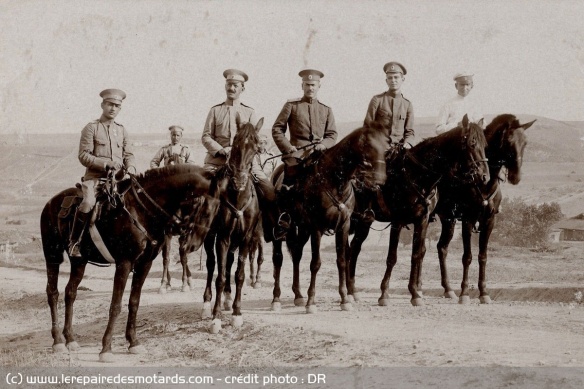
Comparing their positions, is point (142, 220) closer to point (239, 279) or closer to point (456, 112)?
point (239, 279)

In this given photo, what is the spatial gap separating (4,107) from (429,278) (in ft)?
47.7

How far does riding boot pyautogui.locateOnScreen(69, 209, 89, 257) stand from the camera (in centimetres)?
828

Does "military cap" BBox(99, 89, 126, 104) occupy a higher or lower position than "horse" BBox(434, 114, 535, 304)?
higher

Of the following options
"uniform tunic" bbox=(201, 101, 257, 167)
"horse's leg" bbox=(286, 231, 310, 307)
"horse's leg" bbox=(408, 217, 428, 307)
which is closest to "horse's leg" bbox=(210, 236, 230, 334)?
"uniform tunic" bbox=(201, 101, 257, 167)

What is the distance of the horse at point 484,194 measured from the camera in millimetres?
10125

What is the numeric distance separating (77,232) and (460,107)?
7.22 meters

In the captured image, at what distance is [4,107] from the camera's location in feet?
64.1

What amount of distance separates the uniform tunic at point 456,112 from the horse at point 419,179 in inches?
57.8

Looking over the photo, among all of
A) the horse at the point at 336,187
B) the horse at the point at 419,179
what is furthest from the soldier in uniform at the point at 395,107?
the horse at the point at 336,187

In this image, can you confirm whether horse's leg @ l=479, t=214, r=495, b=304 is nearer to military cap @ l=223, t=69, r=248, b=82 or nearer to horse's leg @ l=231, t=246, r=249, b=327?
horse's leg @ l=231, t=246, r=249, b=327

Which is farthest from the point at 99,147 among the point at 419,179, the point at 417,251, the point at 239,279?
the point at 417,251

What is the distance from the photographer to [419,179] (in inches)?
405

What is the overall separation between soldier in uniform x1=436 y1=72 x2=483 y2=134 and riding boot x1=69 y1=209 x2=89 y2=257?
22.2 feet

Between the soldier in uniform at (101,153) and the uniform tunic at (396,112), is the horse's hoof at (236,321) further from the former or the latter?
the uniform tunic at (396,112)
